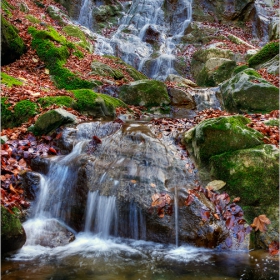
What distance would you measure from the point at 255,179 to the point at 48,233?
3.26 metres

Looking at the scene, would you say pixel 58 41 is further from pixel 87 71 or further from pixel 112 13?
pixel 112 13

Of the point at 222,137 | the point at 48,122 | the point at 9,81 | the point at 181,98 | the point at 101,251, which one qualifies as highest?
the point at 181,98

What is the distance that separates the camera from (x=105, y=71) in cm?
1109

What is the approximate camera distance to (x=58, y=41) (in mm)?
11031

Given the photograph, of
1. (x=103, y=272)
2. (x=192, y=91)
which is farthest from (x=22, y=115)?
(x=192, y=91)

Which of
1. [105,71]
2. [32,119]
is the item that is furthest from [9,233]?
[105,71]

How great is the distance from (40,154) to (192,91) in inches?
290

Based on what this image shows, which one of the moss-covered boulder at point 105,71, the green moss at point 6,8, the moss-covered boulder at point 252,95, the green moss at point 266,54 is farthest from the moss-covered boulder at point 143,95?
the green moss at point 6,8

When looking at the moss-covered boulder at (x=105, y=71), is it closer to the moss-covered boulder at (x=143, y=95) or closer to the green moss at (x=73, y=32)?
the moss-covered boulder at (x=143, y=95)

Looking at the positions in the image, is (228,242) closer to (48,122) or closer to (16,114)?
(48,122)

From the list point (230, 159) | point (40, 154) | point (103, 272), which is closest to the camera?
point (103, 272)

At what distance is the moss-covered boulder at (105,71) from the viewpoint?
35.5 feet

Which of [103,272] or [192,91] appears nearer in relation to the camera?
[103,272]

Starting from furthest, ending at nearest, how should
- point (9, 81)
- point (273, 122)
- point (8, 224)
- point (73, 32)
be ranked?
point (73, 32)
point (9, 81)
point (273, 122)
point (8, 224)
